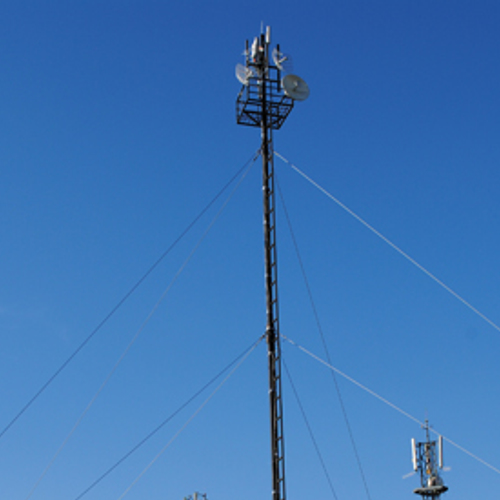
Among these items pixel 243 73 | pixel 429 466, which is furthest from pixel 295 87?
pixel 429 466

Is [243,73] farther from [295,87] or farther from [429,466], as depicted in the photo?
[429,466]

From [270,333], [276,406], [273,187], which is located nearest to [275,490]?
[276,406]

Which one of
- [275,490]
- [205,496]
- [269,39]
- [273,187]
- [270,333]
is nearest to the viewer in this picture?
[275,490]

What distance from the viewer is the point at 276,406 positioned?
862 inches

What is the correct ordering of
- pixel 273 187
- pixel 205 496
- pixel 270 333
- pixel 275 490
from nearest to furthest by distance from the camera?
pixel 275 490 → pixel 270 333 → pixel 273 187 → pixel 205 496

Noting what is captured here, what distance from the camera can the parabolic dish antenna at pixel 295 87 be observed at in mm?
25062

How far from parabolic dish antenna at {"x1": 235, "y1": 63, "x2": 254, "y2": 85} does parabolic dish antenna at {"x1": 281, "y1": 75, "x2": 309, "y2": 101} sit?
105 cm

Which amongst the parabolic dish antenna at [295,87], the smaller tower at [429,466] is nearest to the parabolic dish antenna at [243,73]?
the parabolic dish antenna at [295,87]

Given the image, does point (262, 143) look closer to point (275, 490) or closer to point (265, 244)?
point (265, 244)

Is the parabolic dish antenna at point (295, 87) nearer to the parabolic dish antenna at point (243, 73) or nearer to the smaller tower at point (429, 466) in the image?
the parabolic dish antenna at point (243, 73)

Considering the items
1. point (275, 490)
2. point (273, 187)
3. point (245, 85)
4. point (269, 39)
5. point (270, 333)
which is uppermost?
point (269, 39)

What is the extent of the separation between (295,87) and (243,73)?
1657 millimetres

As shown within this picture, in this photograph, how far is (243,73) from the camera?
2517 cm

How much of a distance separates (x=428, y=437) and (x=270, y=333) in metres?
28.7
